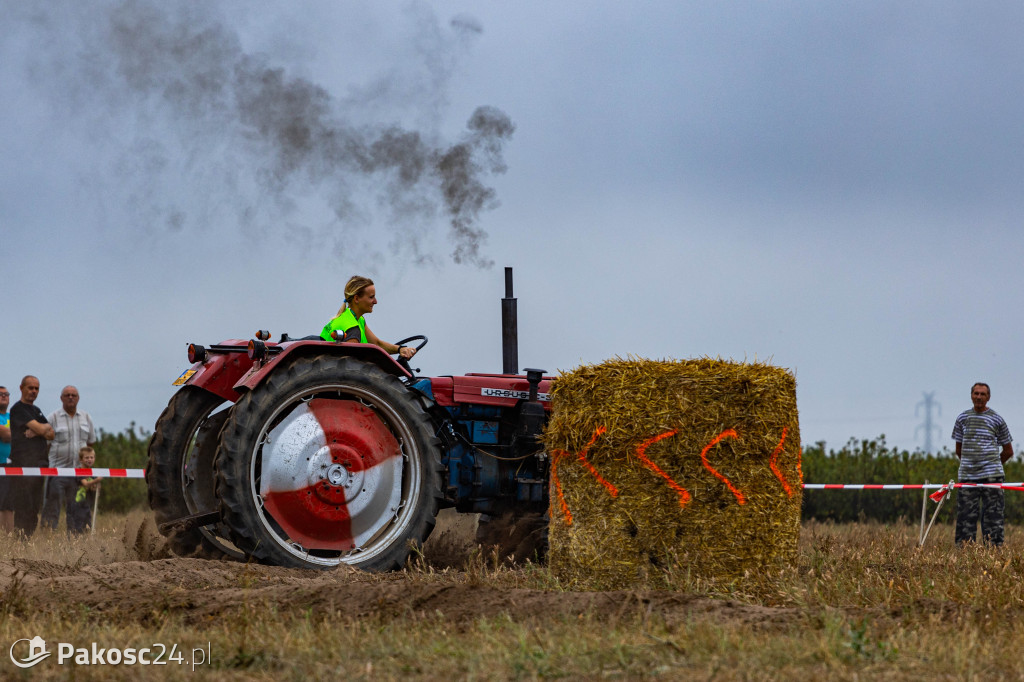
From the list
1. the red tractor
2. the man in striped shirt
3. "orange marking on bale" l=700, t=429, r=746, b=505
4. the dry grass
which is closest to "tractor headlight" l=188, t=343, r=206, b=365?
the red tractor

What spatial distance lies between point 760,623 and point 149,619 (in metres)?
2.85

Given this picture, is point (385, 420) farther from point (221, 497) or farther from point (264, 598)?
point (264, 598)

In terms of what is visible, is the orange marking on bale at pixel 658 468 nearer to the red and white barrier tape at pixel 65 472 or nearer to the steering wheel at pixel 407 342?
the steering wheel at pixel 407 342

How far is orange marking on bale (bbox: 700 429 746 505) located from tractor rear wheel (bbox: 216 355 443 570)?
1693mm

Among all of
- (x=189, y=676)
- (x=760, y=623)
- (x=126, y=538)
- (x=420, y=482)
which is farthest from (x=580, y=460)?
(x=126, y=538)

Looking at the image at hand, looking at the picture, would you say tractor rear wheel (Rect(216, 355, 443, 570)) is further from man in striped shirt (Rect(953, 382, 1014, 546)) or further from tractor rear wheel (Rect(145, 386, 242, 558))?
man in striped shirt (Rect(953, 382, 1014, 546))

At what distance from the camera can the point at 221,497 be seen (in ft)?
21.6

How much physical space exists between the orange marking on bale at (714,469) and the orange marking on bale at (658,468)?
19 cm

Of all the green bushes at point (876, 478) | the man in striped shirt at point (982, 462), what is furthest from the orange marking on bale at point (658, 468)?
the green bushes at point (876, 478)

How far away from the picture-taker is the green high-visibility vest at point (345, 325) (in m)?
7.53

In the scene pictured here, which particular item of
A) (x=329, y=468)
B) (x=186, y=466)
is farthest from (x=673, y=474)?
(x=186, y=466)

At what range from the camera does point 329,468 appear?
6.89 metres

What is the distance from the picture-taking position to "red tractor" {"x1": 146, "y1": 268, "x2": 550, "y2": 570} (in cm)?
672

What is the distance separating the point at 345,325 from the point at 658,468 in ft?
8.17
